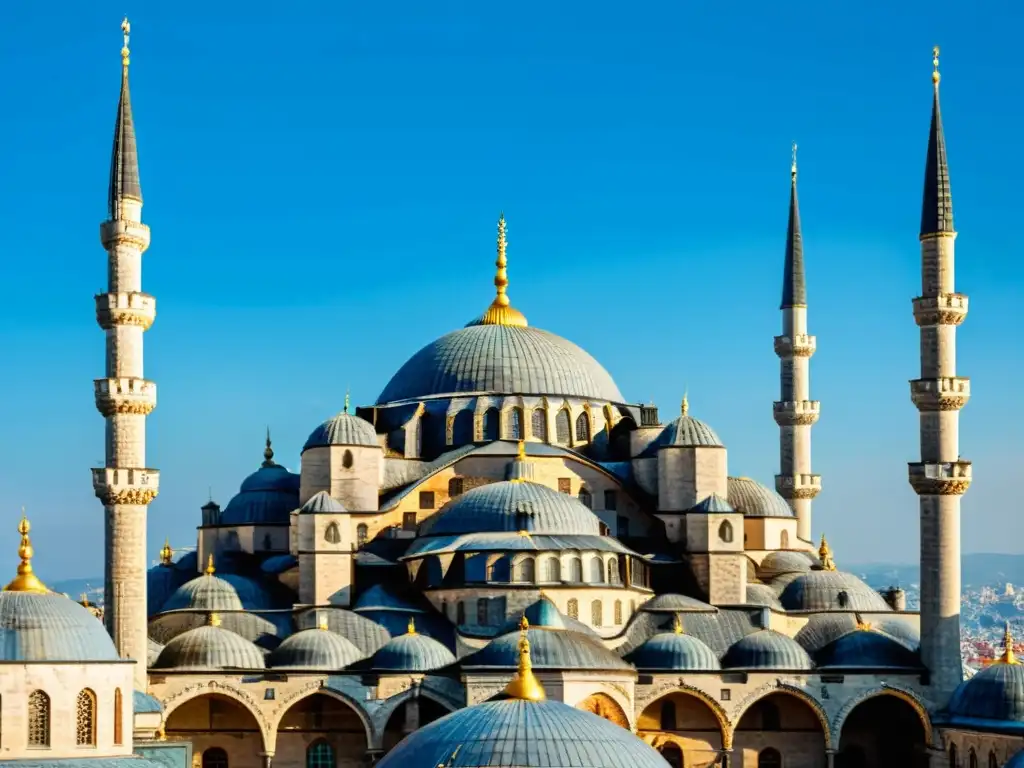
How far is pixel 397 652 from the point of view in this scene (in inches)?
1757

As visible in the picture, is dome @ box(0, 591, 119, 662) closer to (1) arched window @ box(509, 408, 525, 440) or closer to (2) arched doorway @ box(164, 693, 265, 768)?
(2) arched doorway @ box(164, 693, 265, 768)

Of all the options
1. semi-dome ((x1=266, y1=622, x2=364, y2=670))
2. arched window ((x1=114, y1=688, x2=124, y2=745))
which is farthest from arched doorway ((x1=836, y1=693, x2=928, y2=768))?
arched window ((x1=114, y1=688, x2=124, y2=745))

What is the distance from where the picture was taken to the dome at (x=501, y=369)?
54.4m

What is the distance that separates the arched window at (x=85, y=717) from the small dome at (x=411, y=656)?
11379mm

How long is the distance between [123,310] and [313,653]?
24.3 ft

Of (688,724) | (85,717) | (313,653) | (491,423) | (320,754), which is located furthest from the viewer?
(491,423)

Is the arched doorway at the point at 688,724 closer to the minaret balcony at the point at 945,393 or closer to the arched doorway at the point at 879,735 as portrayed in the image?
the arched doorway at the point at 879,735

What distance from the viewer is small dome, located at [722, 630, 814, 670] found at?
46.0m

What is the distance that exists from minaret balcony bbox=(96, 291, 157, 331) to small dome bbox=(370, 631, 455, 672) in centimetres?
766

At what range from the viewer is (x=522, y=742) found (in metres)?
27.6

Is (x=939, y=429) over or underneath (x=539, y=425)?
underneath

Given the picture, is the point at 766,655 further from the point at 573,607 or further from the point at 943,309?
the point at 943,309

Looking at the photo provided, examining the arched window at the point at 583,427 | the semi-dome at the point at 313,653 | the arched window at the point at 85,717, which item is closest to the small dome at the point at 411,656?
the semi-dome at the point at 313,653

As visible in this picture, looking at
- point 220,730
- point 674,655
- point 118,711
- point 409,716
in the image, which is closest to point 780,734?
Answer: point 674,655
